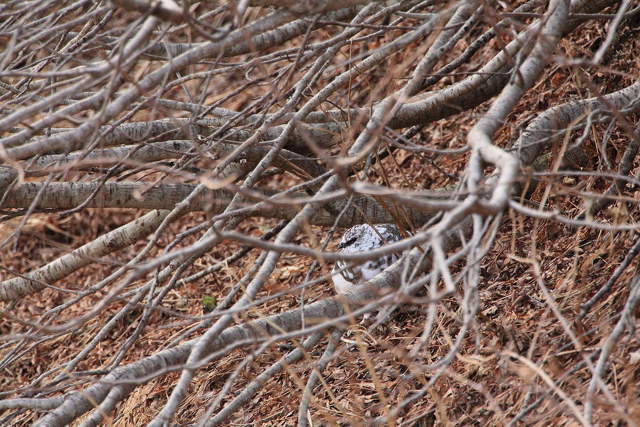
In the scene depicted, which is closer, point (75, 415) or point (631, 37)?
point (75, 415)

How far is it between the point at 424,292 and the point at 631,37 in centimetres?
175

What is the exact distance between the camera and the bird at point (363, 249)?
3137 mm

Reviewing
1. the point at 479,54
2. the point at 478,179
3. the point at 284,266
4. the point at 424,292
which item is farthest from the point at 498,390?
the point at 479,54

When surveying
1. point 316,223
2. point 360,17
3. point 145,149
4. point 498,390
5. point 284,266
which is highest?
point 360,17

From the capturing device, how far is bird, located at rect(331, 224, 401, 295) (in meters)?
3.14

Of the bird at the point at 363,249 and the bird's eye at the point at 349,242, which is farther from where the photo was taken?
the bird's eye at the point at 349,242

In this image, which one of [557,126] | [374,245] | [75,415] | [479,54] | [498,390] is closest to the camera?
[75,415]

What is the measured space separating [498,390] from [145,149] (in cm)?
159

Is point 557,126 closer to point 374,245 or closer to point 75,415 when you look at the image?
point 374,245

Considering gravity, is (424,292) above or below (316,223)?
below

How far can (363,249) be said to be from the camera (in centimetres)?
318

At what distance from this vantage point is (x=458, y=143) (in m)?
4.36

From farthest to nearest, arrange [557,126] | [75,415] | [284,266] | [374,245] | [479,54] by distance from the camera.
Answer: [479,54]
[284,266]
[374,245]
[557,126]
[75,415]

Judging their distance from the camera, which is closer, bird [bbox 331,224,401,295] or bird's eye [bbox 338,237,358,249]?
bird [bbox 331,224,401,295]
